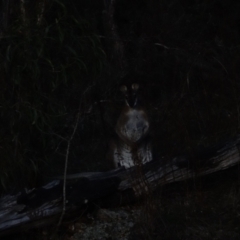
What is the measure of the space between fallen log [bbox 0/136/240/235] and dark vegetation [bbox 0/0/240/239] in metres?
0.16

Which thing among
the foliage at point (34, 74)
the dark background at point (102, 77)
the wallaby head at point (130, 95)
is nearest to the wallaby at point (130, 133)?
the wallaby head at point (130, 95)

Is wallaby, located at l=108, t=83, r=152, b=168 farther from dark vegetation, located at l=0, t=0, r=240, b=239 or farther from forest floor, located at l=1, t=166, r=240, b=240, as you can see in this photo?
forest floor, located at l=1, t=166, r=240, b=240

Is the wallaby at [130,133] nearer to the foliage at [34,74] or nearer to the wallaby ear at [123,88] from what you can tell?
the wallaby ear at [123,88]

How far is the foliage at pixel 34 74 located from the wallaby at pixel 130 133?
1399mm

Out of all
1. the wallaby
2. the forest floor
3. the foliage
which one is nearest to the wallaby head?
the wallaby

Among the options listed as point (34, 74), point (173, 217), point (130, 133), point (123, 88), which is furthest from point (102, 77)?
point (173, 217)

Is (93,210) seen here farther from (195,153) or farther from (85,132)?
(85,132)

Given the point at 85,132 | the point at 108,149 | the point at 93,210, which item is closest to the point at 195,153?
the point at 93,210

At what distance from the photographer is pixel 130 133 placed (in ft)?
31.2

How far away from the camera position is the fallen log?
7109mm

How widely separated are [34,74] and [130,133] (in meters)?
2.49

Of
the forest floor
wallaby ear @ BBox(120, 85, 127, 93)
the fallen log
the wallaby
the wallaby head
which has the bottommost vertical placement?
the forest floor

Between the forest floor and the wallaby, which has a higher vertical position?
the wallaby

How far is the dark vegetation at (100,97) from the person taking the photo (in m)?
7.35
